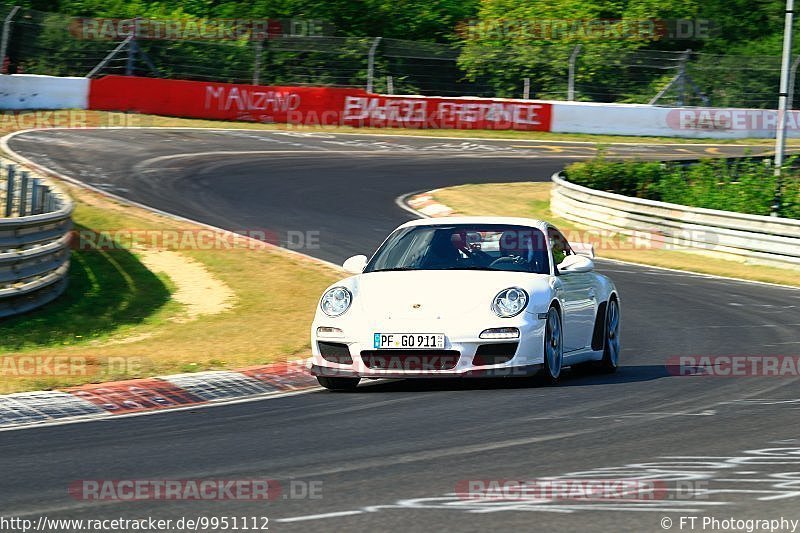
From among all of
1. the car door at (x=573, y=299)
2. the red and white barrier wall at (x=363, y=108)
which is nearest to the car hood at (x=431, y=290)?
the car door at (x=573, y=299)

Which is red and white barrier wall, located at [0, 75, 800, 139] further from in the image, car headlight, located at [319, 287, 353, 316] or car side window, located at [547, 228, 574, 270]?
car headlight, located at [319, 287, 353, 316]

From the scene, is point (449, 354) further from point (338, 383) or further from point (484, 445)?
point (484, 445)

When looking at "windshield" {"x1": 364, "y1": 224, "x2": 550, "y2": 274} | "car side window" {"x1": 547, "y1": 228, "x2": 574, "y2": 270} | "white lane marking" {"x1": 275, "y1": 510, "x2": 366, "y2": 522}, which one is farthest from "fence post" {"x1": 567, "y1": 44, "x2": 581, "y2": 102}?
"white lane marking" {"x1": 275, "y1": 510, "x2": 366, "y2": 522}

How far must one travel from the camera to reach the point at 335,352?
9.78 m

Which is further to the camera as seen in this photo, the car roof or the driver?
the car roof

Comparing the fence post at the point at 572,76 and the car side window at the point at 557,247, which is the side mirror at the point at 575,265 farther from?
the fence post at the point at 572,76

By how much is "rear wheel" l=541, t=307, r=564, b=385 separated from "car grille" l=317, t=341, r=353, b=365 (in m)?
1.43

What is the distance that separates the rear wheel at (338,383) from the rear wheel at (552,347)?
1.41 meters

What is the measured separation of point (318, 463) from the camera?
265 inches

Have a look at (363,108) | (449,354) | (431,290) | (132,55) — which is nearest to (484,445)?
(449,354)

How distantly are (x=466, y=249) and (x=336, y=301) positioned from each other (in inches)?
51.4

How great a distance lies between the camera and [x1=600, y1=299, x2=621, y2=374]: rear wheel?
11.2 metres

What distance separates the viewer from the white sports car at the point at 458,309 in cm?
950

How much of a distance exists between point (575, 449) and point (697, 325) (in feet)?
24.4
